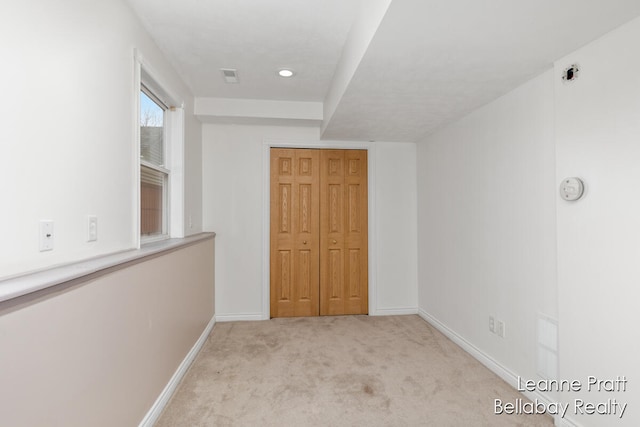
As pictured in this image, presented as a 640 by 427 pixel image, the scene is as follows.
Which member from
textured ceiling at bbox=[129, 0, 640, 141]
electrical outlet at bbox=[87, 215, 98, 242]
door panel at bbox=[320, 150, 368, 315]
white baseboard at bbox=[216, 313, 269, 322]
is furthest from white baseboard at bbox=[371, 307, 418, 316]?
electrical outlet at bbox=[87, 215, 98, 242]

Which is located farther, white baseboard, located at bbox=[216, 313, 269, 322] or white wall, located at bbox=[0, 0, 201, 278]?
white baseboard, located at bbox=[216, 313, 269, 322]

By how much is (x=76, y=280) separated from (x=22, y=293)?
0.32 m

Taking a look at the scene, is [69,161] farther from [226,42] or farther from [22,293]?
[226,42]

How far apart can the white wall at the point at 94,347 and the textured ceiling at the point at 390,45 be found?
4.97 ft

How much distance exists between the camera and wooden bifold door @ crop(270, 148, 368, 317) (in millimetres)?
3787

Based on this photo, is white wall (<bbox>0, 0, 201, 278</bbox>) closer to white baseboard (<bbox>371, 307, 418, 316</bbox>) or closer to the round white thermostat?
the round white thermostat

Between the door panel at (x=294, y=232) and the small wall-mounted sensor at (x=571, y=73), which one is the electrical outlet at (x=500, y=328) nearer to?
the small wall-mounted sensor at (x=571, y=73)

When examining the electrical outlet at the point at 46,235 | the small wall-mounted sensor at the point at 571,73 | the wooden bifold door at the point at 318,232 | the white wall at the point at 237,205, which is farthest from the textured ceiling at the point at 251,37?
the electrical outlet at the point at 46,235

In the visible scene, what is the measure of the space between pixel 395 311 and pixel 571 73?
2.96 meters

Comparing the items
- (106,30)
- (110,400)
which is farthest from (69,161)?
(110,400)

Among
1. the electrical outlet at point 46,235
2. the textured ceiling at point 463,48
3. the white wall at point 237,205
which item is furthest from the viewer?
the white wall at point 237,205

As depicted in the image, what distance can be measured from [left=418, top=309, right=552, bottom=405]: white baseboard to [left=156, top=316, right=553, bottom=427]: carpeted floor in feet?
0.18

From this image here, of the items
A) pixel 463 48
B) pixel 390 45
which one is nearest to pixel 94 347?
pixel 390 45

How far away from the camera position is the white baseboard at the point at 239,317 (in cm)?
365
